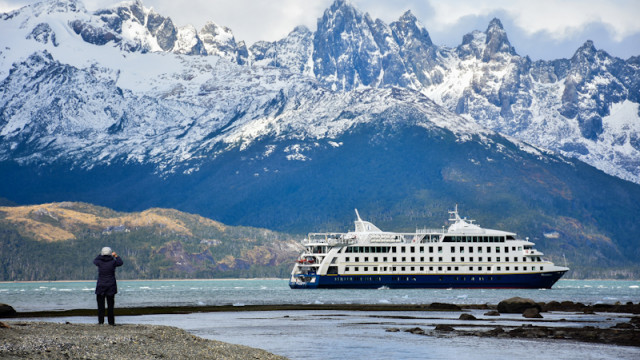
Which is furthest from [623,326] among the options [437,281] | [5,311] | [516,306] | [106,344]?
[437,281]

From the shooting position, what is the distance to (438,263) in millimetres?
151750

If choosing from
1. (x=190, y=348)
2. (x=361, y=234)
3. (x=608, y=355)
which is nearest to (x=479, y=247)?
(x=361, y=234)

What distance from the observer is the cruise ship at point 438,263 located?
5965 inches

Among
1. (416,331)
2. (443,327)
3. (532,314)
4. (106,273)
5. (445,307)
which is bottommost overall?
(416,331)

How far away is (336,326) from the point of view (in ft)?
223

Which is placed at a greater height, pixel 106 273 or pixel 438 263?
pixel 438 263

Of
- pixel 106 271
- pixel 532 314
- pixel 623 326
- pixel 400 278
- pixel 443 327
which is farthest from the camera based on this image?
pixel 400 278

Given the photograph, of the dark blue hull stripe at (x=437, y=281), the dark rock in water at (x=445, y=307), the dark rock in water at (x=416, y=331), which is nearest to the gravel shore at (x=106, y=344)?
the dark rock in water at (x=416, y=331)

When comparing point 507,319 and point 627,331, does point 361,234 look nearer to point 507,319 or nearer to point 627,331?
point 507,319

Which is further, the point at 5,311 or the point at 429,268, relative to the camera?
the point at 429,268

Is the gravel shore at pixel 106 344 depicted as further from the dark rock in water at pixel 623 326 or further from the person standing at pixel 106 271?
the dark rock in water at pixel 623 326

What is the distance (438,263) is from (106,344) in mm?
119633

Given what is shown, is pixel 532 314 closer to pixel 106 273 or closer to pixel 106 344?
pixel 106 273

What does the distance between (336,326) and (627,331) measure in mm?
21086
